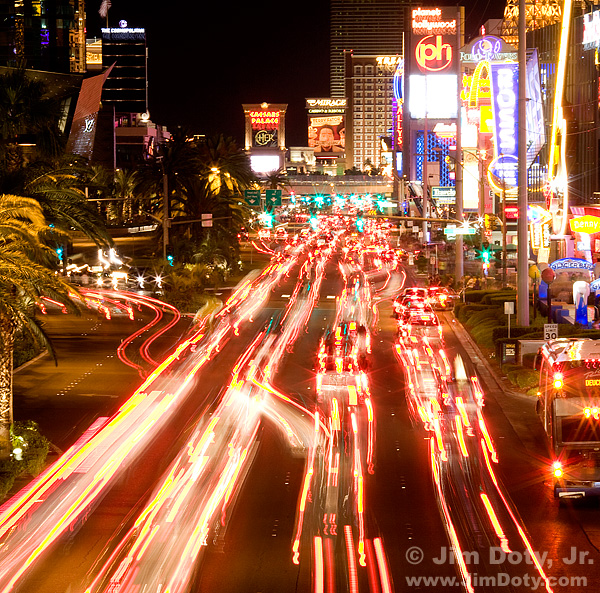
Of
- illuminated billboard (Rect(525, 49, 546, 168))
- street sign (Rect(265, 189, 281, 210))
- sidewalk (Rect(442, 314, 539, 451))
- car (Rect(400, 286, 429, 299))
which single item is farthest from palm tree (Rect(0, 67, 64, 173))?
street sign (Rect(265, 189, 281, 210))

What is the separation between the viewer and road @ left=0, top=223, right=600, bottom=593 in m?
13.5

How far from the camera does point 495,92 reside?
61031 mm

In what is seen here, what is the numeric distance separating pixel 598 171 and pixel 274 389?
41.3m

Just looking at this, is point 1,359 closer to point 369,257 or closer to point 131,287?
point 131,287

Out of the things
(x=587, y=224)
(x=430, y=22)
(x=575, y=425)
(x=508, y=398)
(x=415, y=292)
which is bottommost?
(x=508, y=398)

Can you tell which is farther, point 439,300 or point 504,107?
point 504,107

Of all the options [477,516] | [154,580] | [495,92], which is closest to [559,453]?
[477,516]

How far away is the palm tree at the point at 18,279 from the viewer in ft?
62.4

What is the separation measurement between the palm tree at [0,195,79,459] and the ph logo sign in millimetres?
157767

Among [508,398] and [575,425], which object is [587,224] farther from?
[575,425]

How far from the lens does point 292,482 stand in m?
18.3

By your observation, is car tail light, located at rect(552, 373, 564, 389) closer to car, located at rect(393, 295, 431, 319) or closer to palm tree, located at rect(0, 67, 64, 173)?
palm tree, located at rect(0, 67, 64, 173)

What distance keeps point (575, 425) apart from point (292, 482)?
17.2ft

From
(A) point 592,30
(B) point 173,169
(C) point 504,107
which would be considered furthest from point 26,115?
(B) point 173,169
